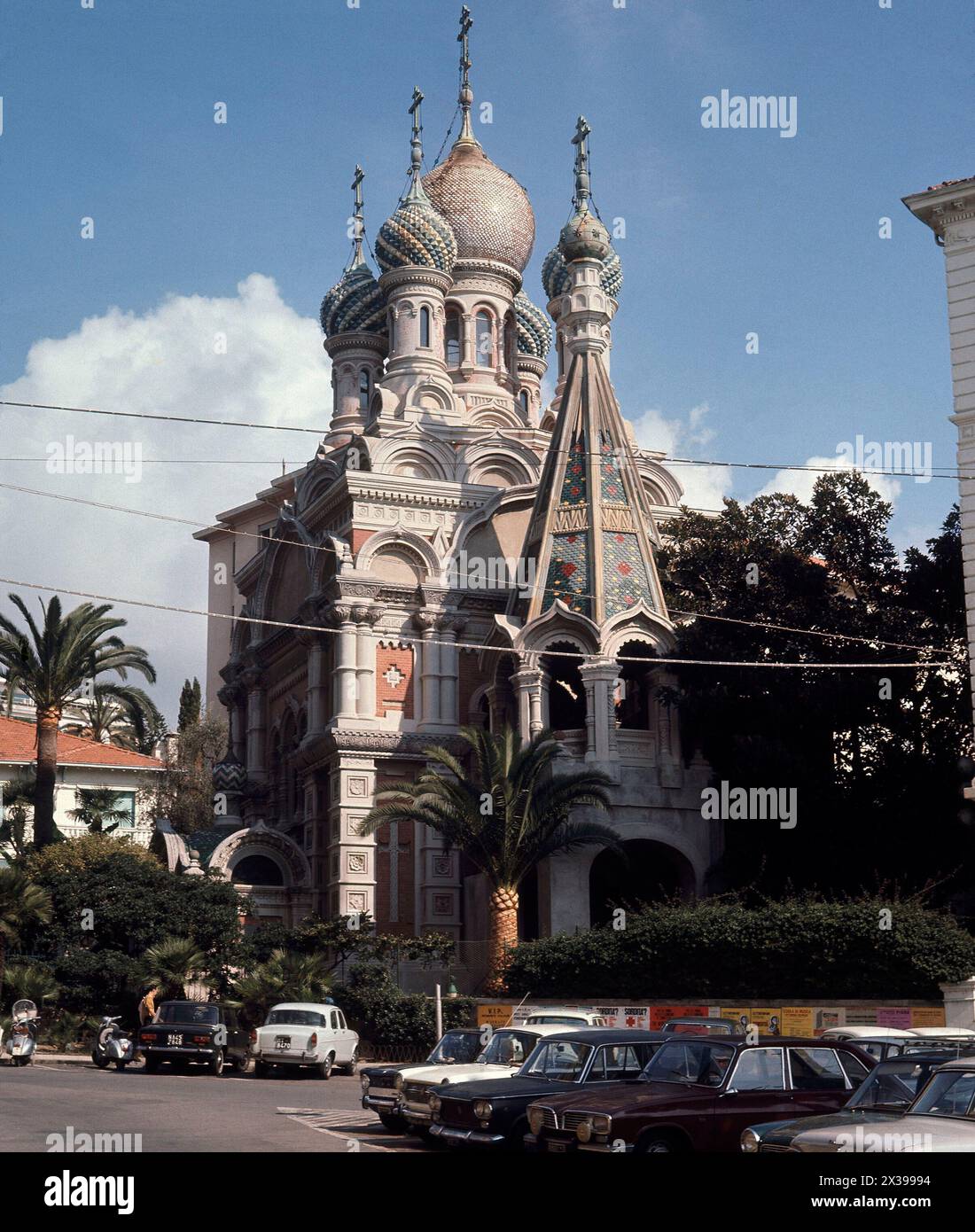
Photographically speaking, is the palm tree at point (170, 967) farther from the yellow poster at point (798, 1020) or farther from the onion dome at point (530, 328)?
the onion dome at point (530, 328)

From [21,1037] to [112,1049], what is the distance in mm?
1663

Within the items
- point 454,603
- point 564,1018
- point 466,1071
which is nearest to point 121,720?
point 454,603

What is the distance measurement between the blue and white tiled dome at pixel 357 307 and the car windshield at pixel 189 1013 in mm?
30329

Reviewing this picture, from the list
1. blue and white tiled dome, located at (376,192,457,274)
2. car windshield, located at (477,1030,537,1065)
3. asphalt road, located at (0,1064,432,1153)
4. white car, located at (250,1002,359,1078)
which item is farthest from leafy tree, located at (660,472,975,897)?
car windshield, located at (477,1030,537,1065)

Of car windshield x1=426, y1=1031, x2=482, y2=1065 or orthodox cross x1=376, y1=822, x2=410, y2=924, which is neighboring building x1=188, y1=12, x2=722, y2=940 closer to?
orthodox cross x1=376, y1=822, x2=410, y2=924

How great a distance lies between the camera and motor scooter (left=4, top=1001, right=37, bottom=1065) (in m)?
27.8

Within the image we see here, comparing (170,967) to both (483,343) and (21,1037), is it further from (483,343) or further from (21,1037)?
(483,343)

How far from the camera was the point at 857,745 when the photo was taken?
35.5 m

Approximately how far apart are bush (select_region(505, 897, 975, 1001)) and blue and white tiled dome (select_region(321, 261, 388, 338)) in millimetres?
26550

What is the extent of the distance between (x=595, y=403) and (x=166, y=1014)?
769 inches

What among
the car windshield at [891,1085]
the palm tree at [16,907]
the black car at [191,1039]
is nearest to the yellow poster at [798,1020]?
the black car at [191,1039]

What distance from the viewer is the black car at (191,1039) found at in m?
26.3

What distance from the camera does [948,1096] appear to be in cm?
1180

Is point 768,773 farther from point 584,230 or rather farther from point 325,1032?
point 584,230
